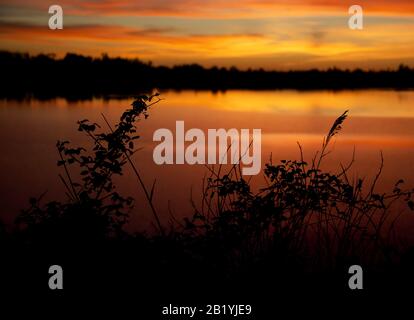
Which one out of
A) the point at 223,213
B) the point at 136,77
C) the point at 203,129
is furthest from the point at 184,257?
the point at 136,77

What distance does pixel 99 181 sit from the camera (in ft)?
17.0

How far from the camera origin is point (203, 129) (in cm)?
1458

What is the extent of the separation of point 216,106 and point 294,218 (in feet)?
47.3

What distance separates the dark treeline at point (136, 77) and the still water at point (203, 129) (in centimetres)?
53

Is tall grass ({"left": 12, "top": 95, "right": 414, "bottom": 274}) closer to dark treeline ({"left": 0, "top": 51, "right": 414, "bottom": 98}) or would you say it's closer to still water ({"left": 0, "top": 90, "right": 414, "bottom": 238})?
still water ({"left": 0, "top": 90, "right": 414, "bottom": 238})

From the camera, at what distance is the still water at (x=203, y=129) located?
9.38 meters

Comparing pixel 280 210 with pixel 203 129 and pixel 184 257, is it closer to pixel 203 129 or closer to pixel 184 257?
pixel 184 257

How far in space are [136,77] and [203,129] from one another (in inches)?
134

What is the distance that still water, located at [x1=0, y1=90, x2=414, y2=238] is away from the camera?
9.38 meters

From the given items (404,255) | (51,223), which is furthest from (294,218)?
(51,223)

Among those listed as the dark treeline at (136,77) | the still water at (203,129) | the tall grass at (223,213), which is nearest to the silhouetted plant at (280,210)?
the tall grass at (223,213)

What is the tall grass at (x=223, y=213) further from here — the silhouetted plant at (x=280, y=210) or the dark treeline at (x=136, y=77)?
the dark treeline at (x=136, y=77)
